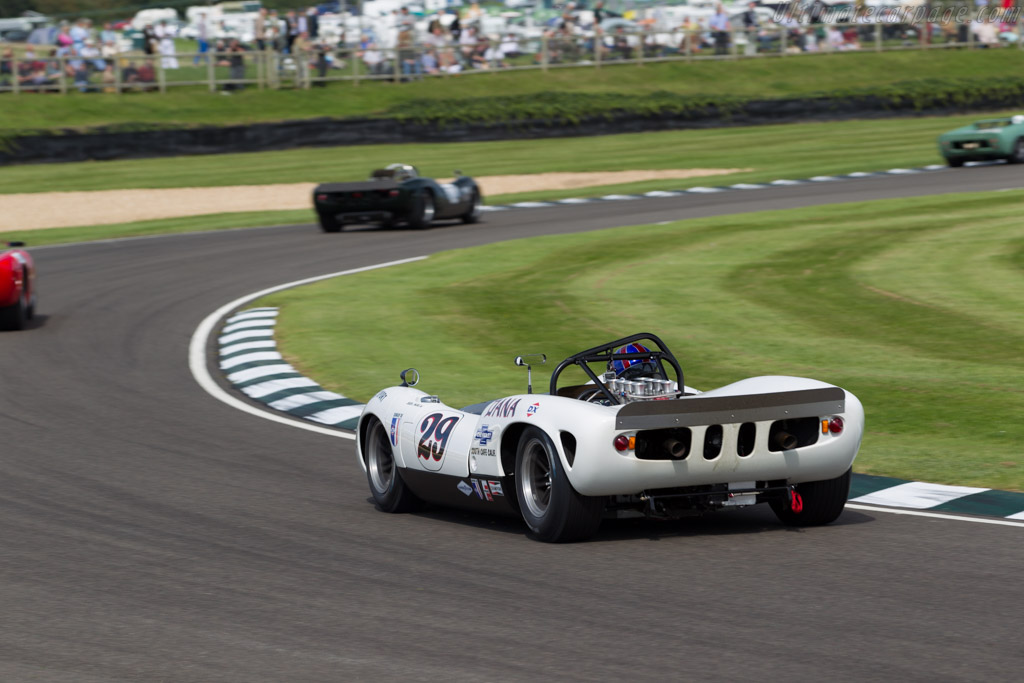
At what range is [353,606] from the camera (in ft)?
18.3

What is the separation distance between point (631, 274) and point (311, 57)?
26.9 m

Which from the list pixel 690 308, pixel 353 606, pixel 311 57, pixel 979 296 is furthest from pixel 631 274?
pixel 311 57

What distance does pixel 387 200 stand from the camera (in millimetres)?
23609

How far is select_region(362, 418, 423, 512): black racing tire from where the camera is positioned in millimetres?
7688

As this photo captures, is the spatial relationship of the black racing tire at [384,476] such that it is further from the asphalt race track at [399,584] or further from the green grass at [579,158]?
the green grass at [579,158]

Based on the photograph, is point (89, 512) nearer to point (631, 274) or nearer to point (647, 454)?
point (647, 454)

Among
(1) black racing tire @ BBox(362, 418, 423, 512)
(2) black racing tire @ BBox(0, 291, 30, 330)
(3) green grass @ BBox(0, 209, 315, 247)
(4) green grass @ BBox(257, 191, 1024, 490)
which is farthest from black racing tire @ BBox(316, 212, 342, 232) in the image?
(1) black racing tire @ BBox(362, 418, 423, 512)

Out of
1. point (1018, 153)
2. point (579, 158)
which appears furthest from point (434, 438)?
point (579, 158)

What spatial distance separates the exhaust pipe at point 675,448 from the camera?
21.2 feet

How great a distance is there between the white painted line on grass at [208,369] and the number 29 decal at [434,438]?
7.60ft

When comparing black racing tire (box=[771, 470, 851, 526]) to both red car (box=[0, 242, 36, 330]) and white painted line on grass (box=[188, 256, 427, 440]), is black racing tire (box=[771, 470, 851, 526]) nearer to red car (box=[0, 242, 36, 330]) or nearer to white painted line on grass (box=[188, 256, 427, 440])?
white painted line on grass (box=[188, 256, 427, 440])

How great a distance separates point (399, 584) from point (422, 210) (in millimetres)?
18500

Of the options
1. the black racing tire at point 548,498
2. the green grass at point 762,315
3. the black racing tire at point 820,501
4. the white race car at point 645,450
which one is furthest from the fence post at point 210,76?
the black racing tire at point 820,501

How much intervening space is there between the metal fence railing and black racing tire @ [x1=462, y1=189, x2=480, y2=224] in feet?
59.7
